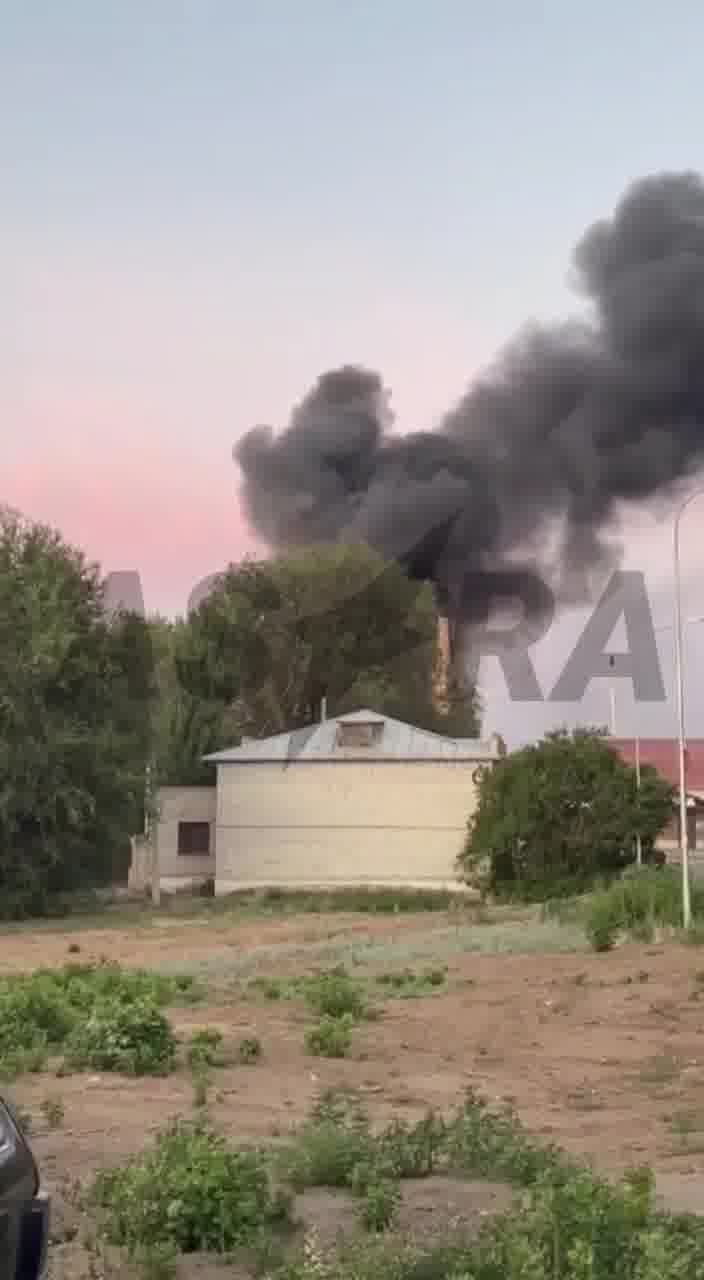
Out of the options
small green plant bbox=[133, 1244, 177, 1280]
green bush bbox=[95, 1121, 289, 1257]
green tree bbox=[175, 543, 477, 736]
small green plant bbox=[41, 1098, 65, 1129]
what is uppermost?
green tree bbox=[175, 543, 477, 736]

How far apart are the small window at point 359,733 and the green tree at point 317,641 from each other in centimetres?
1582

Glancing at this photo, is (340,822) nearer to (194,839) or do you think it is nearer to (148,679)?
(194,839)

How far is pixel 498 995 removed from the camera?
20.2 m

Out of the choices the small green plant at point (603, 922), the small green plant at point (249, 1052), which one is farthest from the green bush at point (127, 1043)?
the small green plant at point (603, 922)

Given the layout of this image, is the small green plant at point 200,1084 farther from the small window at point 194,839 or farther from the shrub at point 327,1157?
the small window at point 194,839

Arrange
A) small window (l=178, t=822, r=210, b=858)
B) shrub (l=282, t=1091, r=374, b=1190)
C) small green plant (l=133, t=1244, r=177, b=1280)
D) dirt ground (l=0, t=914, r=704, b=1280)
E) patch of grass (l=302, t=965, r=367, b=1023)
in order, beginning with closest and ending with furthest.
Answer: small green plant (l=133, t=1244, r=177, b=1280) < shrub (l=282, t=1091, r=374, b=1190) < dirt ground (l=0, t=914, r=704, b=1280) < patch of grass (l=302, t=965, r=367, b=1023) < small window (l=178, t=822, r=210, b=858)

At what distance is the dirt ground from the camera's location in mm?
9359

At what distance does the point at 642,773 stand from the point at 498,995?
2541 cm

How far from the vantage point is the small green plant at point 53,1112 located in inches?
380

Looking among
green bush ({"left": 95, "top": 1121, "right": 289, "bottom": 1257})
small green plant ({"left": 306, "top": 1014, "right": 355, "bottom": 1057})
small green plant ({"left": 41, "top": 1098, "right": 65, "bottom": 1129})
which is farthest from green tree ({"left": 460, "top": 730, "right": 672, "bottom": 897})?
green bush ({"left": 95, "top": 1121, "right": 289, "bottom": 1257})

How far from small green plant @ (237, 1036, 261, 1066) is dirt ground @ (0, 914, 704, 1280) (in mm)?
170

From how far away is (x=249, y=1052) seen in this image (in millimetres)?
13969

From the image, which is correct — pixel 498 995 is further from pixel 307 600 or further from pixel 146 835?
pixel 307 600

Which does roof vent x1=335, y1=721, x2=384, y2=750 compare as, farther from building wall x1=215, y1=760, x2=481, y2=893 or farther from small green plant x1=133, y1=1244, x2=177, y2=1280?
small green plant x1=133, y1=1244, x2=177, y2=1280
